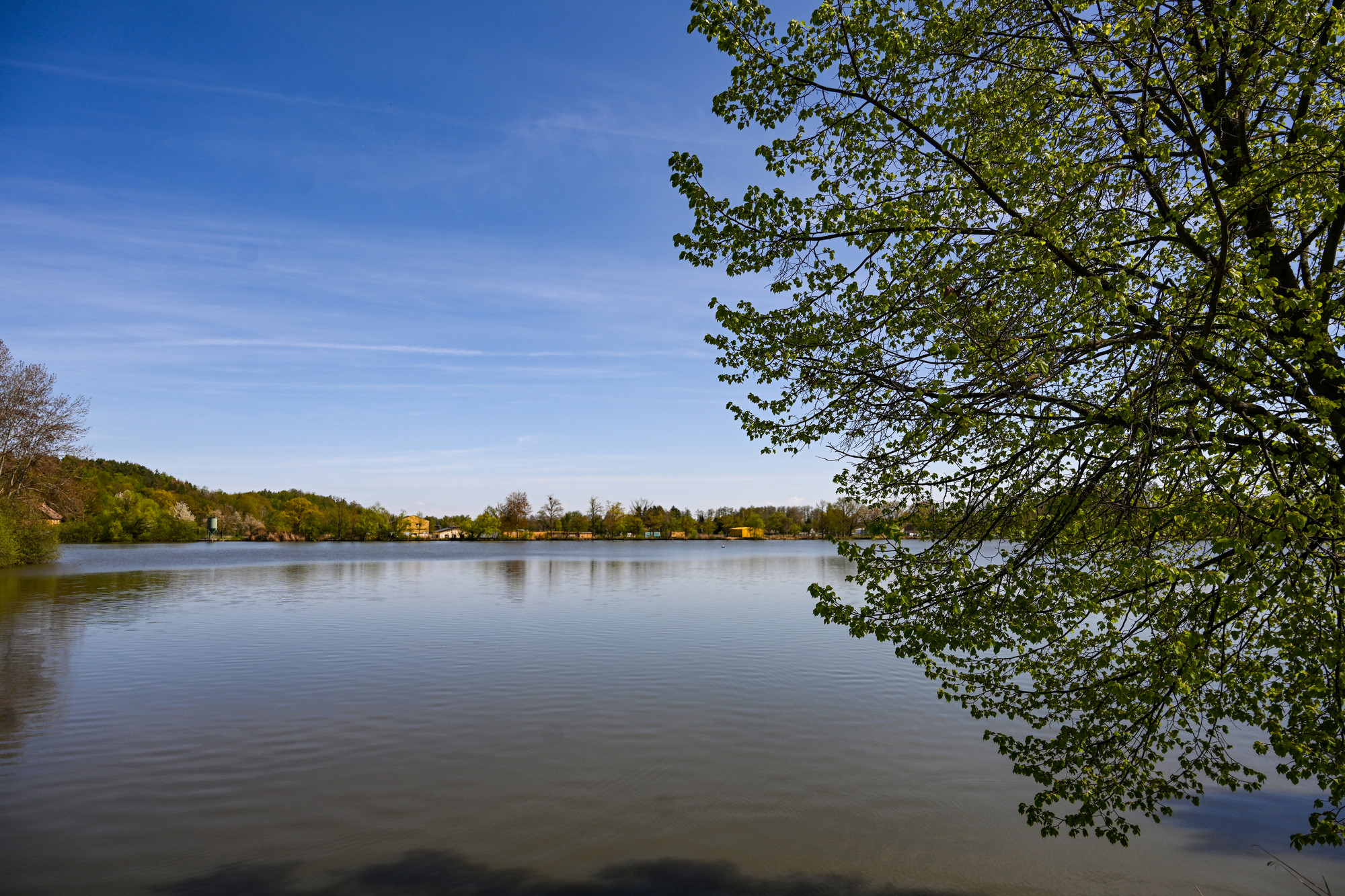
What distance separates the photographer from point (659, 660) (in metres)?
18.5

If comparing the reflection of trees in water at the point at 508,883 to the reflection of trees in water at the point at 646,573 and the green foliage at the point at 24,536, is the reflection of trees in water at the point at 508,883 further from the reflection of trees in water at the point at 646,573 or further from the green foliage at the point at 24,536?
the green foliage at the point at 24,536

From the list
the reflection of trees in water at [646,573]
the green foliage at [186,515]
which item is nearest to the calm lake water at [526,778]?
the reflection of trees in water at [646,573]

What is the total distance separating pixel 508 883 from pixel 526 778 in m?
2.78

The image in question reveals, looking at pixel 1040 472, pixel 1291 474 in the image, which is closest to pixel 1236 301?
pixel 1291 474

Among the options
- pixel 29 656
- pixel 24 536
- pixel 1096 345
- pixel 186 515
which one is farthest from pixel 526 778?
pixel 186 515

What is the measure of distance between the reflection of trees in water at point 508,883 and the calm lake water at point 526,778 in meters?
0.03

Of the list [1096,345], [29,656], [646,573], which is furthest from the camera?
[646,573]

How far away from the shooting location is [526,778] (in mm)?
10531

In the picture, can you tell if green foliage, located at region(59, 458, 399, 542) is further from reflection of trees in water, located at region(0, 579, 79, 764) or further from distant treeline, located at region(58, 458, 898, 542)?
reflection of trees in water, located at region(0, 579, 79, 764)

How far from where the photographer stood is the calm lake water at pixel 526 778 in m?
8.02

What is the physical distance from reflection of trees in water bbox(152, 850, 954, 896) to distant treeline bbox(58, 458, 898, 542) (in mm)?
111816

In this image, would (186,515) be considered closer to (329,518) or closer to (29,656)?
(329,518)

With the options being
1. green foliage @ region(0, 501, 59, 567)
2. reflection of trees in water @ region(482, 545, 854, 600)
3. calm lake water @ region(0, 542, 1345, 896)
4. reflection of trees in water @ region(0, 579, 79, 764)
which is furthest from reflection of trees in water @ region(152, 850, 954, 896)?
green foliage @ region(0, 501, 59, 567)

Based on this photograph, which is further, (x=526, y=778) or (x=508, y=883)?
(x=526, y=778)
